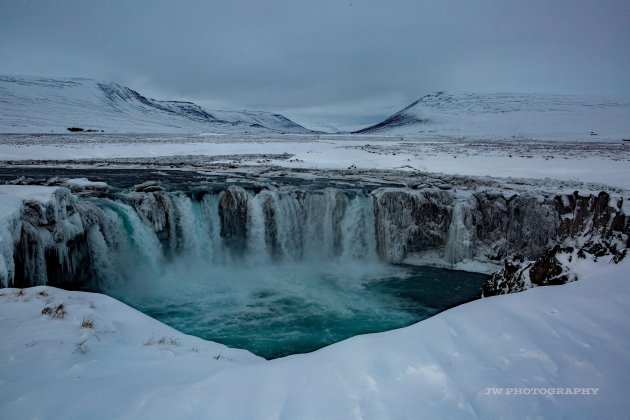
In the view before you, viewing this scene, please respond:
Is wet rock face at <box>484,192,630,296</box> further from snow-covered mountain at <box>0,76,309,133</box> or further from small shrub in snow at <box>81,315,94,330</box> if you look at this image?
snow-covered mountain at <box>0,76,309,133</box>

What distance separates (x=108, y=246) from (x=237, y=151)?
90.9 feet

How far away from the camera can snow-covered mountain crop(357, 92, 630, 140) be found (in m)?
103

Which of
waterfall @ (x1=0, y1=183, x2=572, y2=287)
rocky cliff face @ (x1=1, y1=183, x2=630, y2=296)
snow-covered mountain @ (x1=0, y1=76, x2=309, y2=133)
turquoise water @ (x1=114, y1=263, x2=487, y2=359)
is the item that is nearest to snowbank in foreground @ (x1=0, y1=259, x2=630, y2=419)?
turquoise water @ (x1=114, y1=263, x2=487, y2=359)

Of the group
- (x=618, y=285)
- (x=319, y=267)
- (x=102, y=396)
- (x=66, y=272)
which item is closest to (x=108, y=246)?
(x=66, y=272)

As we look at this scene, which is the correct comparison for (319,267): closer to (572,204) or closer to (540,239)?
(540,239)

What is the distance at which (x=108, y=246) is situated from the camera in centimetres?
1345

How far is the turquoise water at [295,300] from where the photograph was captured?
10.9m

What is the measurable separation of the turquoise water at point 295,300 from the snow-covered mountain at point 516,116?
3277 inches

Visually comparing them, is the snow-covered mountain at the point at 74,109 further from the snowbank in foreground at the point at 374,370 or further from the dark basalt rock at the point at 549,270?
the dark basalt rock at the point at 549,270

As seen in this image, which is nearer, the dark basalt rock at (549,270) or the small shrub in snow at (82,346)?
the small shrub in snow at (82,346)

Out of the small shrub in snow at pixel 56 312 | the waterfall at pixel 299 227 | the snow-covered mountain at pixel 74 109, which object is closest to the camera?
the small shrub in snow at pixel 56 312

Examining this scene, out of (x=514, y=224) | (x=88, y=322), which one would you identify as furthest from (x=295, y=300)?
(x=514, y=224)

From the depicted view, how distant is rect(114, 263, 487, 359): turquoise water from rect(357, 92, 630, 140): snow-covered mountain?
273ft

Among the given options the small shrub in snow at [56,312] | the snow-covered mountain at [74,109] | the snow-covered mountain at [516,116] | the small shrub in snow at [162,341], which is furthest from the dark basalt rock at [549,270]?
the snow-covered mountain at [74,109]
